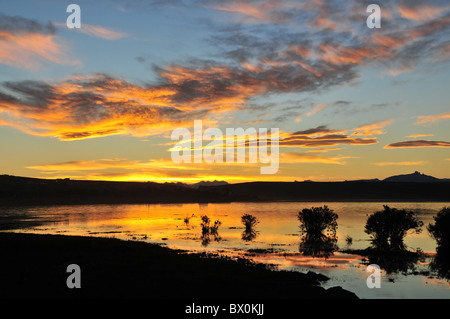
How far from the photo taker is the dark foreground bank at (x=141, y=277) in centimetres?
1948

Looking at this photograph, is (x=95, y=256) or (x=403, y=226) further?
(x=403, y=226)

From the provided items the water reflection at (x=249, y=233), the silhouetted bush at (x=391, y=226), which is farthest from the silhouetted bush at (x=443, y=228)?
the water reflection at (x=249, y=233)

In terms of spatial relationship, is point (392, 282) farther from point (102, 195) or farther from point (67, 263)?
point (102, 195)

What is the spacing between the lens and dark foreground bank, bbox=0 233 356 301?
19484 millimetres

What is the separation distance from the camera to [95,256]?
3042 centimetres

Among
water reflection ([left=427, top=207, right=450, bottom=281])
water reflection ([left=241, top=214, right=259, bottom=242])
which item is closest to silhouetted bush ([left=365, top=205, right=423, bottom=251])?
water reflection ([left=427, top=207, right=450, bottom=281])

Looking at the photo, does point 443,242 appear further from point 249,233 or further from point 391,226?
point 249,233

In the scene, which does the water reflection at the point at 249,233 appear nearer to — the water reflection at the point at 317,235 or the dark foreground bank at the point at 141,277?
the water reflection at the point at 317,235

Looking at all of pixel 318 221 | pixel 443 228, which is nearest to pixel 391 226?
pixel 443 228
